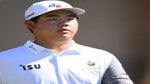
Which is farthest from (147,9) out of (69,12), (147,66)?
(69,12)

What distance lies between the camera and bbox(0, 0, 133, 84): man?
10.1ft

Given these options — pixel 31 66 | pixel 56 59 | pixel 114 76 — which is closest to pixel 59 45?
pixel 56 59

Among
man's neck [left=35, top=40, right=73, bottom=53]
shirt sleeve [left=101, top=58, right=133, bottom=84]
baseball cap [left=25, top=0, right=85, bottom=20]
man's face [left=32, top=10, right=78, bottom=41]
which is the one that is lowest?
shirt sleeve [left=101, top=58, right=133, bottom=84]

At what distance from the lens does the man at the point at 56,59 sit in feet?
10.1

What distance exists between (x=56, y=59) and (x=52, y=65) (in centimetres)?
5

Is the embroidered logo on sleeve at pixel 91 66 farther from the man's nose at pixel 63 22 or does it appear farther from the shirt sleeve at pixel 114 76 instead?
the man's nose at pixel 63 22

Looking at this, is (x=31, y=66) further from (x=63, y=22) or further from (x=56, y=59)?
(x=63, y=22)

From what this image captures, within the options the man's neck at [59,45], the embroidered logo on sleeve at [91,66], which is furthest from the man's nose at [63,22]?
the embroidered logo on sleeve at [91,66]

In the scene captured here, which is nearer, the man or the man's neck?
the man

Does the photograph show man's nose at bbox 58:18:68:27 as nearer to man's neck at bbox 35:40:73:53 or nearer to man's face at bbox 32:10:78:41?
man's face at bbox 32:10:78:41

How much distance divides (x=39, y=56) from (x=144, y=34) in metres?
2.32

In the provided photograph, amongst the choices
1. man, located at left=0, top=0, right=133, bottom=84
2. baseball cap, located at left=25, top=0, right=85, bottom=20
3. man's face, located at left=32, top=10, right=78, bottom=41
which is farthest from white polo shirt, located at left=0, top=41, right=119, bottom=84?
baseball cap, located at left=25, top=0, right=85, bottom=20

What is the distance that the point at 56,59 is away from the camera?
318 cm

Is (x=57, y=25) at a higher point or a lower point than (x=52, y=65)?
higher
